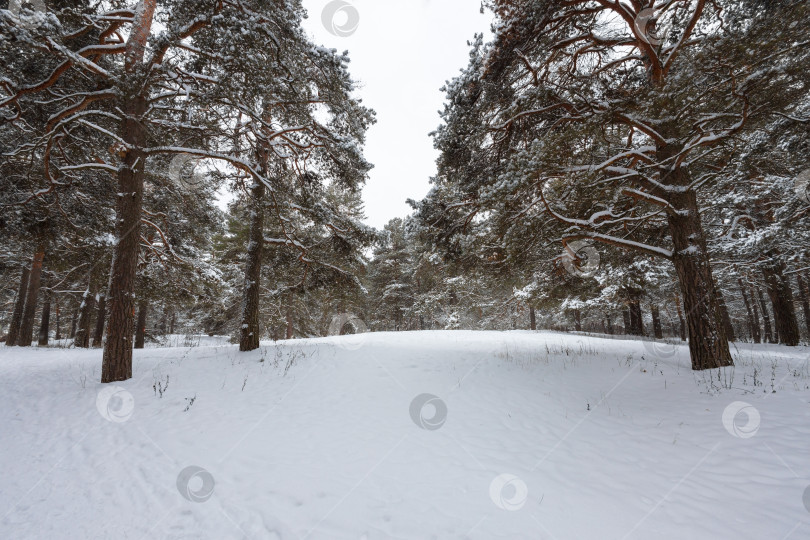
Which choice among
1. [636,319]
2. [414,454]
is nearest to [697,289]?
[414,454]

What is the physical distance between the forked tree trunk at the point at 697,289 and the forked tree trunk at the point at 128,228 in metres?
11.8

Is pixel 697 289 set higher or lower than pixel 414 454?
higher

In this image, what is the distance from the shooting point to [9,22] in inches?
191

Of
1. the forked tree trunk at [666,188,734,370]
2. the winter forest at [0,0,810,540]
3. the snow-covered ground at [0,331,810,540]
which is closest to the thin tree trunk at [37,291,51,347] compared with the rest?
the winter forest at [0,0,810,540]

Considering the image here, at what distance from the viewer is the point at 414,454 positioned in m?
4.00

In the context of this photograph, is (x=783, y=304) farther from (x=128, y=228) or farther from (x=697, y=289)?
(x=128, y=228)

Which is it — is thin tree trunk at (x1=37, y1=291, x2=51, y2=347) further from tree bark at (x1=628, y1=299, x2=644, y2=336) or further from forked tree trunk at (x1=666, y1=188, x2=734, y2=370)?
tree bark at (x1=628, y1=299, x2=644, y2=336)

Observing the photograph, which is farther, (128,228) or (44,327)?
(44,327)

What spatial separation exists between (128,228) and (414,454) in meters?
7.72

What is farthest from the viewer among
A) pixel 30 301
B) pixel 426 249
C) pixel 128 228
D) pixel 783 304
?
pixel 30 301

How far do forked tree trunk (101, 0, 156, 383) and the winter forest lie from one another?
53 mm

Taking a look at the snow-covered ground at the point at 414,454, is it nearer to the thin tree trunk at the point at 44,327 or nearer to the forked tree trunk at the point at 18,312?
the forked tree trunk at the point at 18,312

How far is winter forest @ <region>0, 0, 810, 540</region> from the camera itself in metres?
3.08

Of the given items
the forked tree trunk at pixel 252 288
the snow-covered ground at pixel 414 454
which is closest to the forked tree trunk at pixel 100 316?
the snow-covered ground at pixel 414 454
